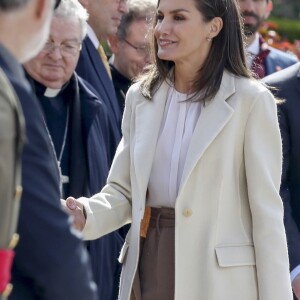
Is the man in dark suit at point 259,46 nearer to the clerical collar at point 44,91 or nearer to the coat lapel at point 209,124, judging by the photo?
the clerical collar at point 44,91

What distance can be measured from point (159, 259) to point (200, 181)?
0.39 meters

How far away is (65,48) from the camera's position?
595 centimetres

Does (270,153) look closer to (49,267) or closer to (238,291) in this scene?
(238,291)

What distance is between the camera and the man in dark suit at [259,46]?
752 cm

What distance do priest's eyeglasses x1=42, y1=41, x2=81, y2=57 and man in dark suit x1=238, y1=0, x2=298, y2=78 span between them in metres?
1.68

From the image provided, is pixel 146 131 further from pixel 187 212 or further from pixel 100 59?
pixel 100 59

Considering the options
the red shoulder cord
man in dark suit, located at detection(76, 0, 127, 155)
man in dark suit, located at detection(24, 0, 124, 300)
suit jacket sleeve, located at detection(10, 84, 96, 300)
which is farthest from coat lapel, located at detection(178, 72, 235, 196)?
the red shoulder cord

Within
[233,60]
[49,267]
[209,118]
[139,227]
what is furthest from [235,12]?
[49,267]

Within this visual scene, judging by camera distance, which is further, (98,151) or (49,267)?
(98,151)

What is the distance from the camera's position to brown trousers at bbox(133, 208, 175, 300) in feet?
15.5

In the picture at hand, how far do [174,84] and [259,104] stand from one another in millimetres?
454

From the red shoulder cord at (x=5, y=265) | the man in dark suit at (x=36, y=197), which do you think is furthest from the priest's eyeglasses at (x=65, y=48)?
the red shoulder cord at (x=5, y=265)

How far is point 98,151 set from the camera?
19.2 ft

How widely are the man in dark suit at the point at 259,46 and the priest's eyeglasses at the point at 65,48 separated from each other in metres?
1.68
